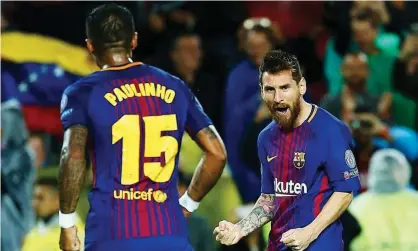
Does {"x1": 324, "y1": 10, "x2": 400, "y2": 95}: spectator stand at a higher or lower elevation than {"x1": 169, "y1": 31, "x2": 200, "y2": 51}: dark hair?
lower

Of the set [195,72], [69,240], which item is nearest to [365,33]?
[195,72]

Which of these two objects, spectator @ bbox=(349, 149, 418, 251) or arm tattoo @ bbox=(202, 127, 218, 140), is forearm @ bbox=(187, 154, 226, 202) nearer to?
arm tattoo @ bbox=(202, 127, 218, 140)

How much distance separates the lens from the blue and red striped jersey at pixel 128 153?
5426 mm

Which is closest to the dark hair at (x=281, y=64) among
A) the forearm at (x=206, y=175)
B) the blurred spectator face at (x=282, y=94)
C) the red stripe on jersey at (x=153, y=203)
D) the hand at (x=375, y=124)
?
the blurred spectator face at (x=282, y=94)

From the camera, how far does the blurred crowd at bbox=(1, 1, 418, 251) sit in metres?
8.73

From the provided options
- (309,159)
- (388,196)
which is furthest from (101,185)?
(388,196)

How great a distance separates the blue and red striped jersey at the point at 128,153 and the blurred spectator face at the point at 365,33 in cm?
460

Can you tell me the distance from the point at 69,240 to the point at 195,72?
15.1 feet

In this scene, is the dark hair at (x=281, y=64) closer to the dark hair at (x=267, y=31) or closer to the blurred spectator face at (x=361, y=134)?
the blurred spectator face at (x=361, y=134)

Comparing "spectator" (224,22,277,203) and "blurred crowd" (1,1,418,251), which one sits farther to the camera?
Result: "spectator" (224,22,277,203)

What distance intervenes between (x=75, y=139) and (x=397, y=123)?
4.83m

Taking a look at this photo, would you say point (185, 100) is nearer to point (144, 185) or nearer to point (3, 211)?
point (144, 185)

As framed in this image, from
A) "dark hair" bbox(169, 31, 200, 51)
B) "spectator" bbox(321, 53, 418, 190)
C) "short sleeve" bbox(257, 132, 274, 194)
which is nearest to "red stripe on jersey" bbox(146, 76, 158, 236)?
"short sleeve" bbox(257, 132, 274, 194)

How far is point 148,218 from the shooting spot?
18.0 ft
